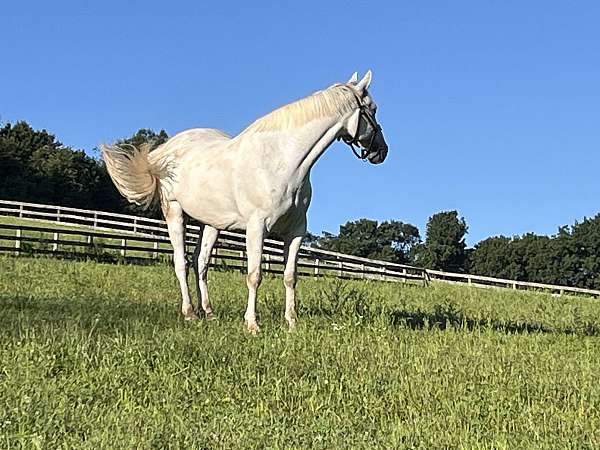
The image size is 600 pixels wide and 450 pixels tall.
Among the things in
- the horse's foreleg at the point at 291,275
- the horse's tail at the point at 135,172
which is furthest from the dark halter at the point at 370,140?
the horse's tail at the point at 135,172

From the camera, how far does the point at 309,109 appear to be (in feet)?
27.3

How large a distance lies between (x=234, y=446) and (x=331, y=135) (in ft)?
16.7

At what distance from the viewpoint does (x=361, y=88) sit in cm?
858

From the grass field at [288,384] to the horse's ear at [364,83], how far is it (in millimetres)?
2541

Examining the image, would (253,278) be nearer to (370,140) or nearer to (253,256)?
(253,256)

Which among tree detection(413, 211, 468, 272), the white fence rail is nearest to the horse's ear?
the white fence rail

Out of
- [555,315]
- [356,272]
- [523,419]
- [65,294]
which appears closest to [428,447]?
[523,419]

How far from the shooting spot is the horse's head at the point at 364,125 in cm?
851

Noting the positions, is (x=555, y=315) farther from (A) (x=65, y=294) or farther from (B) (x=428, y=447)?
(B) (x=428, y=447)

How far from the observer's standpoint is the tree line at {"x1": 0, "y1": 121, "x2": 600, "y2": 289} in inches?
2486

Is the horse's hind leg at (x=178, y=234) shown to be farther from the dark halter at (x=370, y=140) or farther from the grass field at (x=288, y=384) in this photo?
the dark halter at (x=370, y=140)

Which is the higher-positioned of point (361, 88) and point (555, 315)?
point (361, 88)

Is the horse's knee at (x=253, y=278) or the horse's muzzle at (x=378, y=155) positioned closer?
the horse's knee at (x=253, y=278)

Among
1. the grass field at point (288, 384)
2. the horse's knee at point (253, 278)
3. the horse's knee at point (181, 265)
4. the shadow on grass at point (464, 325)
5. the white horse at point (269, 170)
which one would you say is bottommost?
the grass field at point (288, 384)
